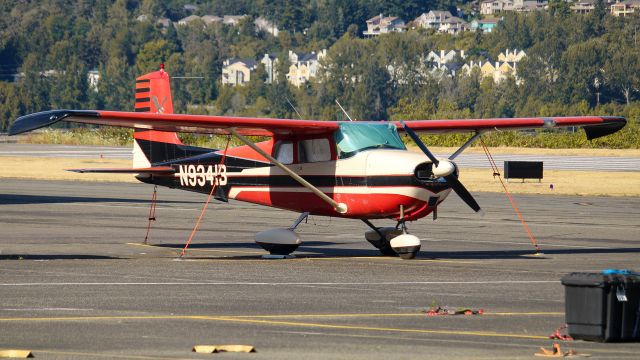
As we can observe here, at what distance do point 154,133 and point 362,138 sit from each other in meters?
4.57

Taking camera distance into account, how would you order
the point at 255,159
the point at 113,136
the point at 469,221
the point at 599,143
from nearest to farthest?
the point at 255,159 < the point at 469,221 < the point at 599,143 < the point at 113,136

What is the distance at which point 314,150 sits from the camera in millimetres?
20203

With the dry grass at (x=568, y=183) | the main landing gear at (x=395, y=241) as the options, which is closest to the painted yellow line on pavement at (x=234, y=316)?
the main landing gear at (x=395, y=241)

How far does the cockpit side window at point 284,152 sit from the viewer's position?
2041 cm

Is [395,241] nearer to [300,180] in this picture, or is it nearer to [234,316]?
[300,180]

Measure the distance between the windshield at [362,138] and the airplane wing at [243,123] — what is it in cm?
20

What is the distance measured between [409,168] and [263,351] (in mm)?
7700

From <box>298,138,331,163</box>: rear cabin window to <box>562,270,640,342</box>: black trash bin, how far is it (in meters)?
8.49

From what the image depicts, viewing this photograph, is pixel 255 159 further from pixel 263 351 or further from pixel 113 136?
pixel 113 136

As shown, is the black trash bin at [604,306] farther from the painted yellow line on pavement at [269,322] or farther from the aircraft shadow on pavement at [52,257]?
the aircraft shadow on pavement at [52,257]

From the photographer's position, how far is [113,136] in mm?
78188

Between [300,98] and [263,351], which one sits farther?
[300,98]

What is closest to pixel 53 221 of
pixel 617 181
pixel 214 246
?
pixel 214 246

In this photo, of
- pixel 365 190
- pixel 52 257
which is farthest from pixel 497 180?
pixel 52 257
